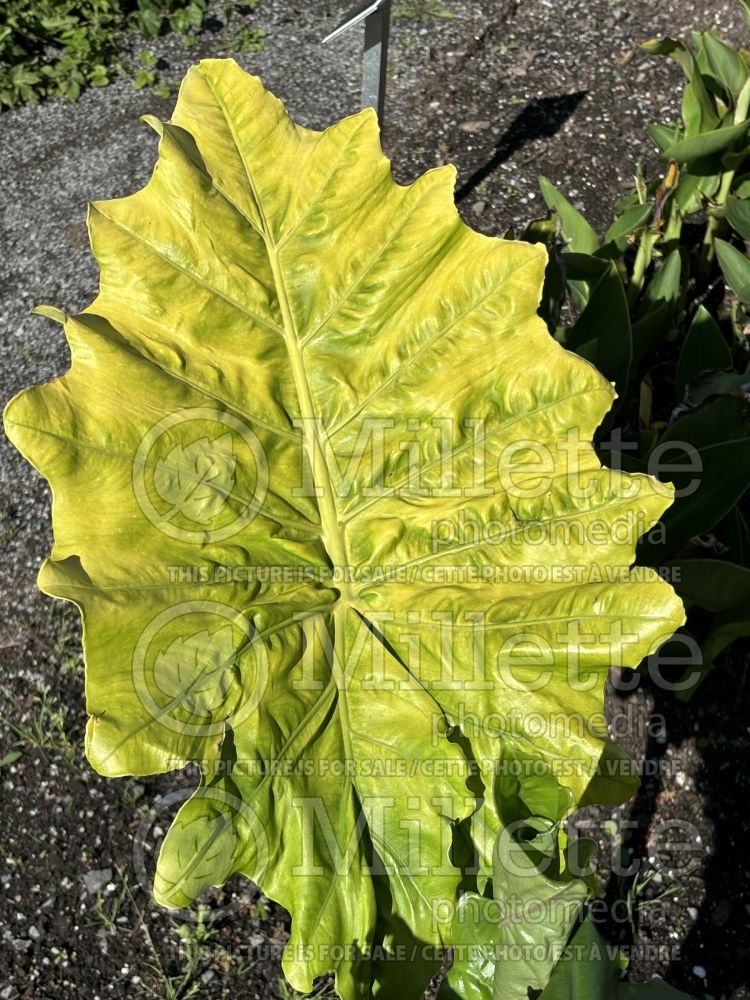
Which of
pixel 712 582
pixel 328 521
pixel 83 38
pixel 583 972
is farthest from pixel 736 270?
pixel 83 38

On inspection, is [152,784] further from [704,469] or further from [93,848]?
[704,469]

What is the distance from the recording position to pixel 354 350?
1.09m

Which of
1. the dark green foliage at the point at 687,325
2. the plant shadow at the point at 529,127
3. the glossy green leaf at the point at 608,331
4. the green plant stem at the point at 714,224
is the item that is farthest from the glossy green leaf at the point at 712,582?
the plant shadow at the point at 529,127

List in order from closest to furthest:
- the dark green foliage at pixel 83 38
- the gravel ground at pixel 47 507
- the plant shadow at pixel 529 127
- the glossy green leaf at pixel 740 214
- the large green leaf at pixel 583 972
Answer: the large green leaf at pixel 583 972
the gravel ground at pixel 47 507
the glossy green leaf at pixel 740 214
the plant shadow at pixel 529 127
the dark green foliage at pixel 83 38

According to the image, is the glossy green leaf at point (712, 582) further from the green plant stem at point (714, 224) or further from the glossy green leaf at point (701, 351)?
the green plant stem at point (714, 224)

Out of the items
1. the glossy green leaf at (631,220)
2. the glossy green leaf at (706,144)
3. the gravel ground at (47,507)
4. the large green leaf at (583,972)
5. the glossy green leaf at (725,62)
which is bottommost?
the gravel ground at (47,507)

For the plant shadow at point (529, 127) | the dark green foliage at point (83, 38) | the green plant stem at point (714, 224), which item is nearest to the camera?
the green plant stem at point (714, 224)

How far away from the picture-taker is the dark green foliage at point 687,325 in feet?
4.72

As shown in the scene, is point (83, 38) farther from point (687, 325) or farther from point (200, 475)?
point (200, 475)

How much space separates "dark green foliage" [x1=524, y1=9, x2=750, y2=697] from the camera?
144cm

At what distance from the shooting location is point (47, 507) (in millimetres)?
1940

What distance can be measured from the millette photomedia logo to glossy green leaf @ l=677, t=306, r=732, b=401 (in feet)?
2.97

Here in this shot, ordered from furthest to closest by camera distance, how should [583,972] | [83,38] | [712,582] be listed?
[83,38]
[712,582]
[583,972]

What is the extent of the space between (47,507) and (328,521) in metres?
1.03
